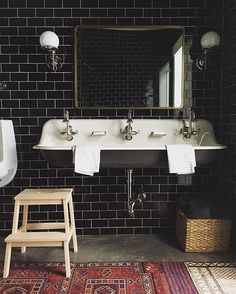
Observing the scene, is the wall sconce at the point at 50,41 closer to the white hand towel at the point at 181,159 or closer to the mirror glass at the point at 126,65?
the mirror glass at the point at 126,65

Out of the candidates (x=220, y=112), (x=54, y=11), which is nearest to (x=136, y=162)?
(x=220, y=112)

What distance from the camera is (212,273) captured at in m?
1.96

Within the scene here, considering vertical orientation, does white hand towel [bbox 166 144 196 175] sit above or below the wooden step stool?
above

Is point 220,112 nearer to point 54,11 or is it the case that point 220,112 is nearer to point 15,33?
point 54,11

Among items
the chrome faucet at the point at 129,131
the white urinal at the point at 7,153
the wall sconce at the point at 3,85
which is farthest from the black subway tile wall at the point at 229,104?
the wall sconce at the point at 3,85

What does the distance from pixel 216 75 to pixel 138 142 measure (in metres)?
0.91

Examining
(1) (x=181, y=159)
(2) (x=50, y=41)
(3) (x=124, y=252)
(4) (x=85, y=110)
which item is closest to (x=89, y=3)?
(2) (x=50, y=41)

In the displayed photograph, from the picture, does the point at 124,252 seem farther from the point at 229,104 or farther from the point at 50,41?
the point at 50,41

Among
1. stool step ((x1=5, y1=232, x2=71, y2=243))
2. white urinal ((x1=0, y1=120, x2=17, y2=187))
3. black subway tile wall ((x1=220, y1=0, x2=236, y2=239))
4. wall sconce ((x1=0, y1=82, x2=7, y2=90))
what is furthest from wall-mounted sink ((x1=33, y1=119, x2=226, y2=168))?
stool step ((x1=5, y1=232, x2=71, y2=243))

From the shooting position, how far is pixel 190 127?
98.0 inches

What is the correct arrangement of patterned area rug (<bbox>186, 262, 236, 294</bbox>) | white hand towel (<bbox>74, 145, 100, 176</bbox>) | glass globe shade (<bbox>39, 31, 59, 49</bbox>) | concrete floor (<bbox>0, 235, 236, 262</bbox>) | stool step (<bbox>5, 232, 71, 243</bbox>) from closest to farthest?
patterned area rug (<bbox>186, 262, 236, 294</bbox>)
stool step (<bbox>5, 232, 71, 243</bbox>)
white hand towel (<bbox>74, 145, 100, 176</bbox>)
concrete floor (<bbox>0, 235, 236, 262</bbox>)
glass globe shade (<bbox>39, 31, 59, 49</bbox>)

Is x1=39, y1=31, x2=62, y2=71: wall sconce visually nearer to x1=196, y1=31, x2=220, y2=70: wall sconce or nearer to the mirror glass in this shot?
the mirror glass

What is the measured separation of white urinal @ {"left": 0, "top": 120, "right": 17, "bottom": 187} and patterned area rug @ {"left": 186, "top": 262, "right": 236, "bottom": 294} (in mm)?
1552

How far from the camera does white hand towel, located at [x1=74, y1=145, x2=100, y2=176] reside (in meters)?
2.07
